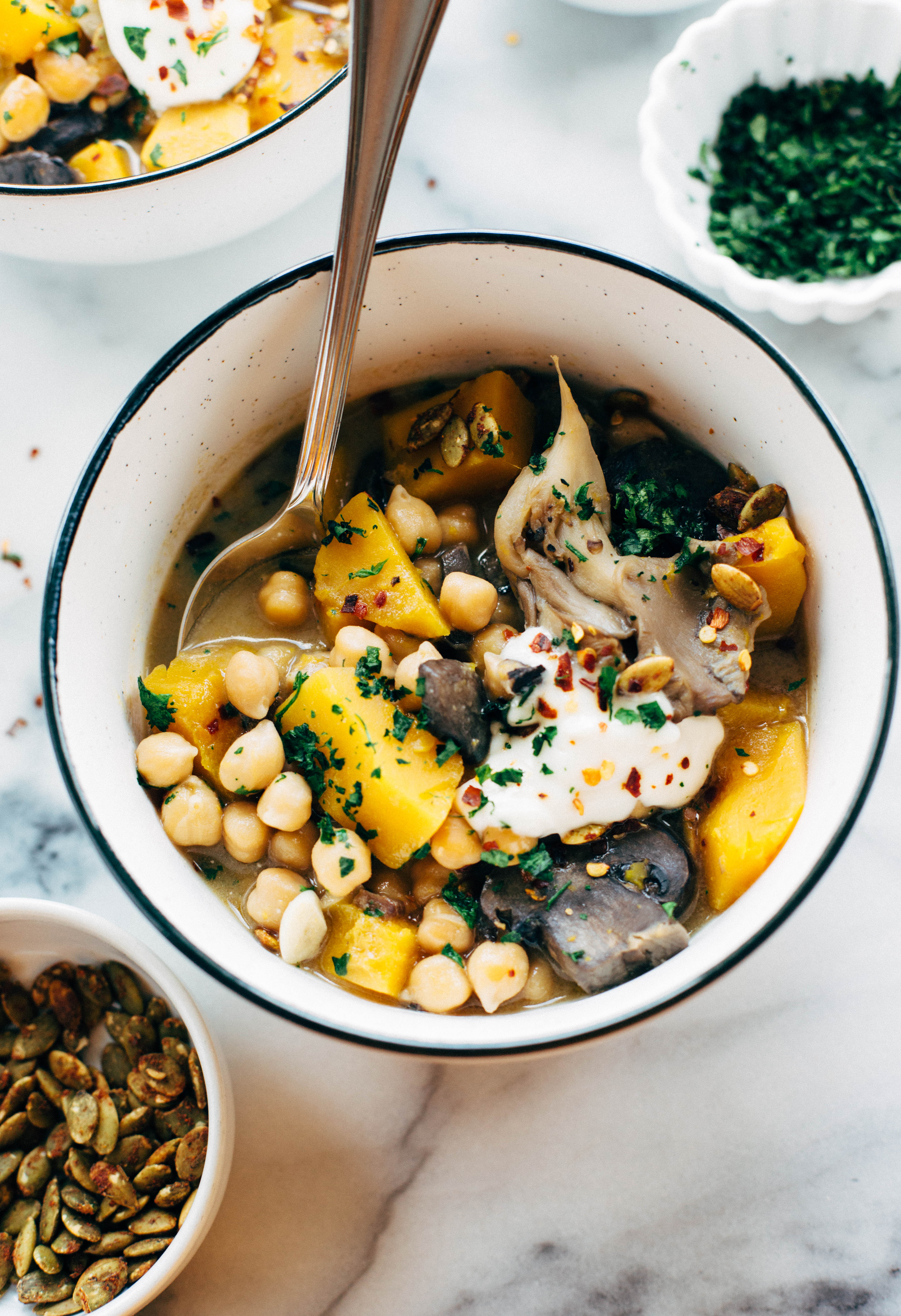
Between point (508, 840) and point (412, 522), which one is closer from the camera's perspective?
point (508, 840)

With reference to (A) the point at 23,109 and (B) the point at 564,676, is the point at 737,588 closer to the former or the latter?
(B) the point at 564,676

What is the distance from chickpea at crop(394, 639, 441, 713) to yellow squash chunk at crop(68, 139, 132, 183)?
1231 mm

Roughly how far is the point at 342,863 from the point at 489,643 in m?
0.49

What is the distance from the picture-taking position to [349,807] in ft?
6.30

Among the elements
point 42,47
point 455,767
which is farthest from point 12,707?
point 42,47

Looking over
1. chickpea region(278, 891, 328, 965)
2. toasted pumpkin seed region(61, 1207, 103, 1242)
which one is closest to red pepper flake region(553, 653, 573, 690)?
chickpea region(278, 891, 328, 965)

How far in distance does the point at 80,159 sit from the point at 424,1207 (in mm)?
2315

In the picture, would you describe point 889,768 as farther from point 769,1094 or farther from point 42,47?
point 42,47

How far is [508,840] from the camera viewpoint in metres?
1.88

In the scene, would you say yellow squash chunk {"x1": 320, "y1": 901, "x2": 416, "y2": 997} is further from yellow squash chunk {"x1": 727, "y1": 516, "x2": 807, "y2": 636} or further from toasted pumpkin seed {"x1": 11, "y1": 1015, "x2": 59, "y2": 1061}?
yellow squash chunk {"x1": 727, "y1": 516, "x2": 807, "y2": 636}

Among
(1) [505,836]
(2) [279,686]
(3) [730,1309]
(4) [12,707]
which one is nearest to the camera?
(1) [505,836]

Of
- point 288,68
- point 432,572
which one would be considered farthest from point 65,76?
point 432,572

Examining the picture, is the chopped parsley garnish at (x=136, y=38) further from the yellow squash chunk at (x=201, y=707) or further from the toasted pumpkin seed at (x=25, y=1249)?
the toasted pumpkin seed at (x=25, y=1249)

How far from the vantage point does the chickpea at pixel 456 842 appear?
1893 mm
